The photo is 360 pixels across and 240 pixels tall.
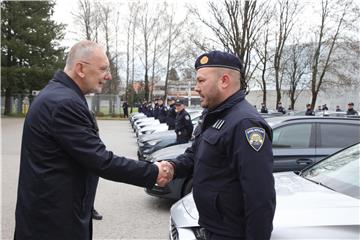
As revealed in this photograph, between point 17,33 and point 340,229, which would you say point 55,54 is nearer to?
point 17,33

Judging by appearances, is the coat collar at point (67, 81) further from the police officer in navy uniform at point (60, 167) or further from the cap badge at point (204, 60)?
the cap badge at point (204, 60)

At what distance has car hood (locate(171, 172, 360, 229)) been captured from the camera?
2576mm

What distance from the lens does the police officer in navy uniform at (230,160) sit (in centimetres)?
210

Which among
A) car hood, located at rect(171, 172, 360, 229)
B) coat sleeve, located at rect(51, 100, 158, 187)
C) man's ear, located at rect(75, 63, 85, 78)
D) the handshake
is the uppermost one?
man's ear, located at rect(75, 63, 85, 78)

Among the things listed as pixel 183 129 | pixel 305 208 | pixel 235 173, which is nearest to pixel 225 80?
pixel 235 173

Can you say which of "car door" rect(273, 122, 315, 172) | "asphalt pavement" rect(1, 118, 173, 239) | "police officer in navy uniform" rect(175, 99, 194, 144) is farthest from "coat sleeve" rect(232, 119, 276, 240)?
"police officer in navy uniform" rect(175, 99, 194, 144)

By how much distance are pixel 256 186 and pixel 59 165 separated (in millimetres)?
1196

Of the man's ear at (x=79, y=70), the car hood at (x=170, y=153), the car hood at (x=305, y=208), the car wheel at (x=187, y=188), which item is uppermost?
the man's ear at (x=79, y=70)

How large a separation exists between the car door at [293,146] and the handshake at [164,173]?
3.34 meters

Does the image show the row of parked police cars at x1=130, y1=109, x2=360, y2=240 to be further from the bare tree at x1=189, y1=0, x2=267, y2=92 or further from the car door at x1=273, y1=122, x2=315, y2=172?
the bare tree at x1=189, y1=0, x2=267, y2=92

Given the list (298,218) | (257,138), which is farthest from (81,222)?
(298,218)

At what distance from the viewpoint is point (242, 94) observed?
2.45 metres

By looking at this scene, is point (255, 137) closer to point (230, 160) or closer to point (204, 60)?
point (230, 160)

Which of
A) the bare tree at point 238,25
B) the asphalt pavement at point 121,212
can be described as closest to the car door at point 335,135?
the asphalt pavement at point 121,212
